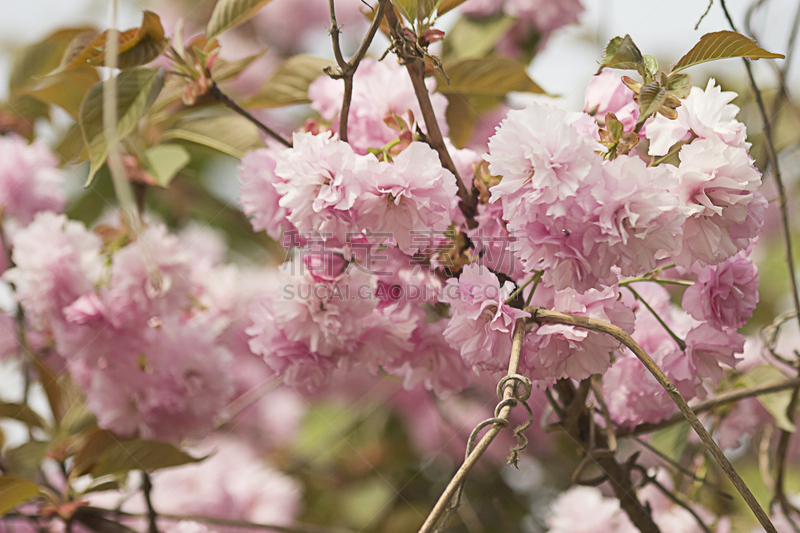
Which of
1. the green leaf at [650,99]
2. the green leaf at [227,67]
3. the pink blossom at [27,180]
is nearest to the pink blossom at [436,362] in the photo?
the green leaf at [650,99]

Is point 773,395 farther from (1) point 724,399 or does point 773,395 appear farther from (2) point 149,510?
(2) point 149,510

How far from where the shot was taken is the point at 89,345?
631mm

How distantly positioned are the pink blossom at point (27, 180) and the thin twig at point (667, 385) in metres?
0.67

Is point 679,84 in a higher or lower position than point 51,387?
higher

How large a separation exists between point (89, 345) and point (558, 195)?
51cm

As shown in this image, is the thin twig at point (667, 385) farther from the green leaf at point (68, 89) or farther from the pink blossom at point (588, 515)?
the green leaf at point (68, 89)

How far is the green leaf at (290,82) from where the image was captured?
593mm

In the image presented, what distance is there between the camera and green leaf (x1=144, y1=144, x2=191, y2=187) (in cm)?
65

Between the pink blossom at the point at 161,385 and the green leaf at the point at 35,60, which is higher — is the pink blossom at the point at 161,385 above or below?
below

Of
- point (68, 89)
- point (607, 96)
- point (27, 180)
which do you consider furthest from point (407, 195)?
point (27, 180)

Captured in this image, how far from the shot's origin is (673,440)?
0.65m

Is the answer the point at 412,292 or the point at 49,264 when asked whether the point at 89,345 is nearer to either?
the point at 49,264

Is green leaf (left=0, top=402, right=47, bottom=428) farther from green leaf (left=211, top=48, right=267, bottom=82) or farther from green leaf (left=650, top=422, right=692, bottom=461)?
green leaf (left=650, top=422, right=692, bottom=461)

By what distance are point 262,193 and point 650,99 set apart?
0.95ft
